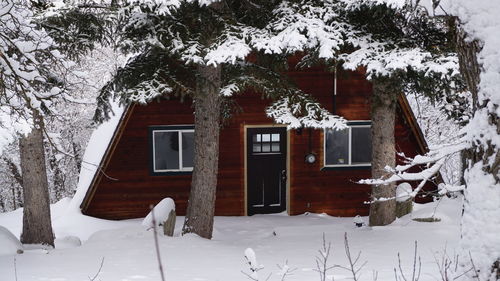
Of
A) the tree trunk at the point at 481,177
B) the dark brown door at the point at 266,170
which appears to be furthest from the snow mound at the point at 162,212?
the tree trunk at the point at 481,177

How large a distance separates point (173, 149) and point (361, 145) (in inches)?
213

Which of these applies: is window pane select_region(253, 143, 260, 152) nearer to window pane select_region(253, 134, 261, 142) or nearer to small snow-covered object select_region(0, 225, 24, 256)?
window pane select_region(253, 134, 261, 142)

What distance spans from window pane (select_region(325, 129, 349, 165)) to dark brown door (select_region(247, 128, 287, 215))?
1.26 m

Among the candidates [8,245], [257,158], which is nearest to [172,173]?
[257,158]

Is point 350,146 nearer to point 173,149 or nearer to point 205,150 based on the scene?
point 173,149

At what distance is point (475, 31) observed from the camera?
13.8ft

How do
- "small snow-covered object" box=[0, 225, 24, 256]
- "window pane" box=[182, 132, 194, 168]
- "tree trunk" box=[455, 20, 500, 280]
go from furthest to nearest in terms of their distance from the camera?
1. "window pane" box=[182, 132, 194, 168]
2. "small snow-covered object" box=[0, 225, 24, 256]
3. "tree trunk" box=[455, 20, 500, 280]

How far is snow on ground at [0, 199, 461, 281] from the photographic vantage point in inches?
289

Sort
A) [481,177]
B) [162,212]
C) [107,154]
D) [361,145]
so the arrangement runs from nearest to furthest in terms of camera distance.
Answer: [481,177] < [162,212] < [107,154] < [361,145]

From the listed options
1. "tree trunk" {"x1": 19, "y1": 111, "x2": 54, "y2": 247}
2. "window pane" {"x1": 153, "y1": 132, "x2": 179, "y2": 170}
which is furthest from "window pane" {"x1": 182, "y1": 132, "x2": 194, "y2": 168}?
"tree trunk" {"x1": 19, "y1": 111, "x2": 54, "y2": 247}

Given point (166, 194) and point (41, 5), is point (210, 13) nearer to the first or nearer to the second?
point (41, 5)

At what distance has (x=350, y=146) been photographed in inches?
577

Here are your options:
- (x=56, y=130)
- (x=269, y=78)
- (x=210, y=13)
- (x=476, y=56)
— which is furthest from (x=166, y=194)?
(x=56, y=130)

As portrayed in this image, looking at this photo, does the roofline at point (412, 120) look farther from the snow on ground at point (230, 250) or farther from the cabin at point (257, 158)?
the snow on ground at point (230, 250)
